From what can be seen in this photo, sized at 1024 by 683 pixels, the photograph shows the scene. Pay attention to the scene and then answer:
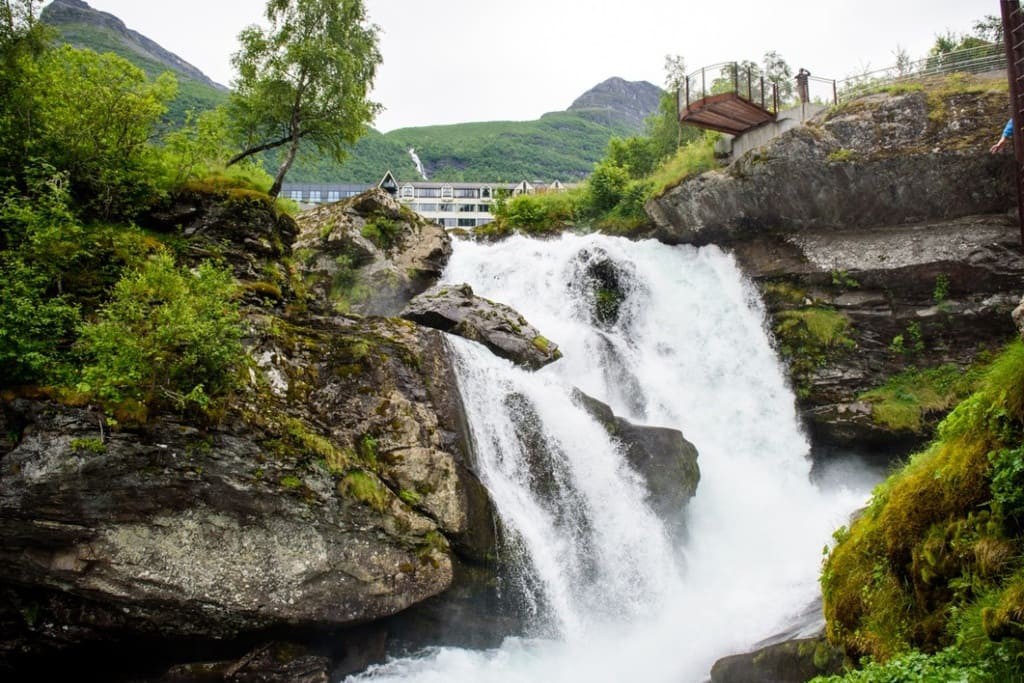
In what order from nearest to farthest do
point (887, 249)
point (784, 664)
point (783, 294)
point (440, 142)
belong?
point (784, 664) → point (887, 249) → point (783, 294) → point (440, 142)

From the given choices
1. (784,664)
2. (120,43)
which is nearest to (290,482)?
(784,664)

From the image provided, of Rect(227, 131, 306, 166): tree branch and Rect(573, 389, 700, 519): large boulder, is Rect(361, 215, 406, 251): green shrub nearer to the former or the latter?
Rect(227, 131, 306, 166): tree branch

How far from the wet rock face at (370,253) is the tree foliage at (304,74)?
3488 mm

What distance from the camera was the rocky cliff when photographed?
64.3 ft

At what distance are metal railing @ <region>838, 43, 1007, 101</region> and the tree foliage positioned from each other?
17386 millimetres

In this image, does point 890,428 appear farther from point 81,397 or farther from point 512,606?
point 81,397

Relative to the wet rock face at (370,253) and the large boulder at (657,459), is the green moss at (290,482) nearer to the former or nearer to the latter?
the large boulder at (657,459)

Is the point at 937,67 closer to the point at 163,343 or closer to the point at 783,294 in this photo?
the point at 783,294

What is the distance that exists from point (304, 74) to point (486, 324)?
10359 millimetres

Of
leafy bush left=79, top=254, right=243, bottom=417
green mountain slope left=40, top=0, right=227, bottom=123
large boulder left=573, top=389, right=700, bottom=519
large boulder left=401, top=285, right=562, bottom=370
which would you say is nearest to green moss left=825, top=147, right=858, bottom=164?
large boulder left=401, top=285, right=562, bottom=370

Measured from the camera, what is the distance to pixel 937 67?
2205cm

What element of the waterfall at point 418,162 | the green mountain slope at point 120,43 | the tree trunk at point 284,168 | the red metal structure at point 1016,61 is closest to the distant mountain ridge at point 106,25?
the green mountain slope at point 120,43

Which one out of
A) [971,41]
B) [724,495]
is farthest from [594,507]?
[971,41]

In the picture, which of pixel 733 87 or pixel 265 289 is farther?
pixel 733 87
